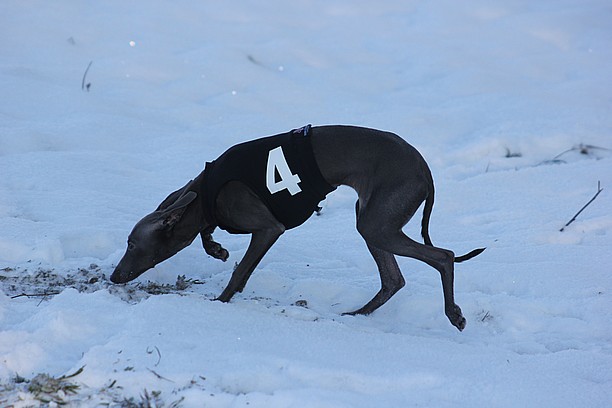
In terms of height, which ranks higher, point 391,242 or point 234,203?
point 234,203

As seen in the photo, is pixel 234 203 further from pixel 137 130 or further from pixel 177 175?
pixel 137 130

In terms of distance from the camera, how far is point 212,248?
15.1 ft

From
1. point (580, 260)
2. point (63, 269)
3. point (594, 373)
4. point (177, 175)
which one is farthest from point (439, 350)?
point (177, 175)

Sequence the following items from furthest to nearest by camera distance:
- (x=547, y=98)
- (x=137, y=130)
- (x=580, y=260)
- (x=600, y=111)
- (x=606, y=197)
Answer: (x=547, y=98)
(x=600, y=111)
(x=137, y=130)
(x=606, y=197)
(x=580, y=260)

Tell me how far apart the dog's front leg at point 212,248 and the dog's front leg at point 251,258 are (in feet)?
1.38

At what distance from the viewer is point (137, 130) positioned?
277 inches

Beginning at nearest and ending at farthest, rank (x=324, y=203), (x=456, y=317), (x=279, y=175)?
1. (x=456, y=317)
2. (x=279, y=175)
3. (x=324, y=203)

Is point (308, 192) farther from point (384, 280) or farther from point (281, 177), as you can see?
point (384, 280)

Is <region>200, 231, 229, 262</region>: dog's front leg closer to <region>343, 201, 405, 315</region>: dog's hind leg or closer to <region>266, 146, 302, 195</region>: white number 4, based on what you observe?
<region>266, 146, 302, 195</region>: white number 4

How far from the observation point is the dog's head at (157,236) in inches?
170

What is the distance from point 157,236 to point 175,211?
207 mm

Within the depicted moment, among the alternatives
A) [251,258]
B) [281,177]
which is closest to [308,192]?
[281,177]

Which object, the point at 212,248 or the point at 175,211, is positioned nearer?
the point at 175,211

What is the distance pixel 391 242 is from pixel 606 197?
2.59 metres
